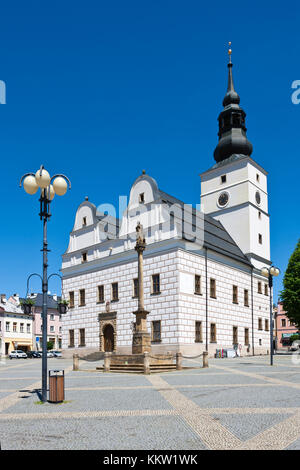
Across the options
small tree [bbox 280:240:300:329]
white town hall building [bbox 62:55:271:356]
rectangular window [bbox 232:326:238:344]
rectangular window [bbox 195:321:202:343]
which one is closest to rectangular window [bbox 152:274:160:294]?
white town hall building [bbox 62:55:271:356]

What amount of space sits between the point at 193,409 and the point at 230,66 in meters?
49.7

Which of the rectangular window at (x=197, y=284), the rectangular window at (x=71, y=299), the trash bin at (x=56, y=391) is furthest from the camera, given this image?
the rectangular window at (x=71, y=299)

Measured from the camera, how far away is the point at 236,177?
46.0 metres

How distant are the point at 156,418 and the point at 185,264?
1013 inches

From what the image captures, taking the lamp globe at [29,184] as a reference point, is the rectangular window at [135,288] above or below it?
below

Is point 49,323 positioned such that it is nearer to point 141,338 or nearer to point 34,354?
point 34,354

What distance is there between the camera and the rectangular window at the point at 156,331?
113 ft

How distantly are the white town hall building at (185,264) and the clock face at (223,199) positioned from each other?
0.30 ft

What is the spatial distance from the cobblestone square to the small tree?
31.1 m

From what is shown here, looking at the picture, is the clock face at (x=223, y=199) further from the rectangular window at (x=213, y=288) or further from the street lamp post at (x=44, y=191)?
the street lamp post at (x=44, y=191)

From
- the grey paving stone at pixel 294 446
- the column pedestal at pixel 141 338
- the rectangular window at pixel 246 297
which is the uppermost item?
the rectangular window at pixel 246 297

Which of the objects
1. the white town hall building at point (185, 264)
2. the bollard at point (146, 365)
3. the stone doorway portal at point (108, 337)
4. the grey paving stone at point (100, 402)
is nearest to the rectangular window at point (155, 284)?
the white town hall building at point (185, 264)

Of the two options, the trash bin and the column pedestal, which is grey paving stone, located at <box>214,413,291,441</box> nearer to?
the trash bin
